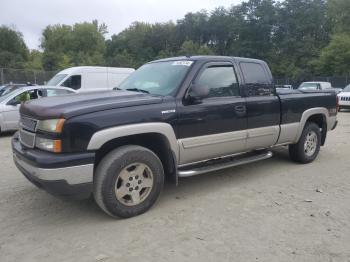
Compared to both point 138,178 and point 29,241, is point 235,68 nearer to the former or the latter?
point 138,178

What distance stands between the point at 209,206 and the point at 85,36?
9197 cm

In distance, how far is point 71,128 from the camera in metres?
3.96

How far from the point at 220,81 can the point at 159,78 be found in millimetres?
868

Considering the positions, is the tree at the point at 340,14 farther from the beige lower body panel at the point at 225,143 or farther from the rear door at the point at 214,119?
the rear door at the point at 214,119

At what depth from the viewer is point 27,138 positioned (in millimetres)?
4406

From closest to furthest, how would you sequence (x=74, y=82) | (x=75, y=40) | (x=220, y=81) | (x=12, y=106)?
(x=220, y=81), (x=12, y=106), (x=74, y=82), (x=75, y=40)

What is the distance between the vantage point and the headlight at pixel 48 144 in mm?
3947

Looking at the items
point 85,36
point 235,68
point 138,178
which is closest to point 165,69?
point 235,68

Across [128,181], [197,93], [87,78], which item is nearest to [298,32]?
[87,78]

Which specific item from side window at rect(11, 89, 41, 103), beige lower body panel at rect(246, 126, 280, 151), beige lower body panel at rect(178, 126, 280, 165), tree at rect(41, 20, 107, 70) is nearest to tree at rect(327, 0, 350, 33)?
tree at rect(41, 20, 107, 70)

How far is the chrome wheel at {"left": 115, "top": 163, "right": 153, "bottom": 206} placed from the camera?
4.36 meters

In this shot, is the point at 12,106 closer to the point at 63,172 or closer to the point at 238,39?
the point at 63,172

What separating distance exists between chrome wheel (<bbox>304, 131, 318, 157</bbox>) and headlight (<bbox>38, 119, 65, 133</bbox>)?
465cm

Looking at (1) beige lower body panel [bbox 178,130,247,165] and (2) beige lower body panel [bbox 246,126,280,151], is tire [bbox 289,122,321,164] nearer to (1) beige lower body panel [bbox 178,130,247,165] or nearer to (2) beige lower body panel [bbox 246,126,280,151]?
(2) beige lower body panel [bbox 246,126,280,151]
